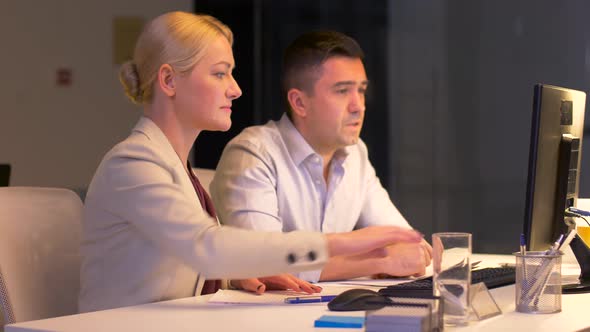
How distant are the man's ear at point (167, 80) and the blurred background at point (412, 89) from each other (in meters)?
2.80

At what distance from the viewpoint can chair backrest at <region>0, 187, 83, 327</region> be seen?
1.94m

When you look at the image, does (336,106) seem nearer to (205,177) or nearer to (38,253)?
(205,177)

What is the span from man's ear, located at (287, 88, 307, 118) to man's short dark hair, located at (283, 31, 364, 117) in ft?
0.05

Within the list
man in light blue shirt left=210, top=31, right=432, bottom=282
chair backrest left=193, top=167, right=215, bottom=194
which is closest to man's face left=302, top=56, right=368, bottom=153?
man in light blue shirt left=210, top=31, right=432, bottom=282

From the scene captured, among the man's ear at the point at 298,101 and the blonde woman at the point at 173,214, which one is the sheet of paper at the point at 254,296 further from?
the man's ear at the point at 298,101

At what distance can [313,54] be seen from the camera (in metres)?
2.68

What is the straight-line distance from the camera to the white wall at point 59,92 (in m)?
4.66

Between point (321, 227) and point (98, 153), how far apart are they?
2650mm

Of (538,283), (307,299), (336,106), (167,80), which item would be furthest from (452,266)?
(336,106)

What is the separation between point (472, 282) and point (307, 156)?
966mm

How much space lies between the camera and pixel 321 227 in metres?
2.66

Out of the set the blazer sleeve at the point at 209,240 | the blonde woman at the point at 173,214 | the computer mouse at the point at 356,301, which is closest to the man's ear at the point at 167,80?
the blonde woman at the point at 173,214

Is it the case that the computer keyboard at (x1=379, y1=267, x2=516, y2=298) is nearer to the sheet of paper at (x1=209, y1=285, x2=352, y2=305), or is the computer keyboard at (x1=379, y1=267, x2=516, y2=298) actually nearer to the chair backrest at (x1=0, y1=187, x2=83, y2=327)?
the sheet of paper at (x1=209, y1=285, x2=352, y2=305)

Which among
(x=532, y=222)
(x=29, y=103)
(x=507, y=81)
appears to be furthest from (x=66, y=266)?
(x=507, y=81)
